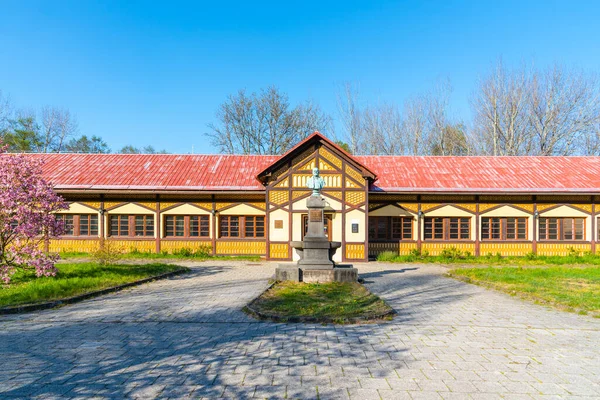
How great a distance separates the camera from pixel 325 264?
11727 millimetres

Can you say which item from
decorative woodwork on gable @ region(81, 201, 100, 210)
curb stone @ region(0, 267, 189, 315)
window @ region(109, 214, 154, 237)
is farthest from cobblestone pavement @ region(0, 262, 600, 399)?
decorative woodwork on gable @ region(81, 201, 100, 210)

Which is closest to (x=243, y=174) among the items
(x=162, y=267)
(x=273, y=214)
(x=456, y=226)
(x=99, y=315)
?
(x=273, y=214)

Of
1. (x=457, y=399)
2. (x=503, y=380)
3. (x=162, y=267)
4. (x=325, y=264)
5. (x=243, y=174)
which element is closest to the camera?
(x=457, y=399)

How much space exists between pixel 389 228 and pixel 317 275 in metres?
8.30

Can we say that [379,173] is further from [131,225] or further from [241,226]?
[131,225]

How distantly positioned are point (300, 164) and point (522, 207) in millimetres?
11510

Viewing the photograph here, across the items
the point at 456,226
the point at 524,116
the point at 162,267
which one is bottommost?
the point at 162,267

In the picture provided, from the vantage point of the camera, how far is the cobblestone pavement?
13.9 feet

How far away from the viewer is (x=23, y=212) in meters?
9.93

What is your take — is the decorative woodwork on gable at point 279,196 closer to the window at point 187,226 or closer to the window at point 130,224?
the window at point 187,226

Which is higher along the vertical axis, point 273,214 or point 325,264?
point 273,214

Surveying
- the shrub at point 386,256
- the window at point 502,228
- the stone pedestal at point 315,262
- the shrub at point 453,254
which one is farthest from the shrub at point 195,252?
the window at point 502,228

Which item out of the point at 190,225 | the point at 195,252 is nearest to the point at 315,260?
the point at 195,252

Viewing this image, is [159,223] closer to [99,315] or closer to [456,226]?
[99,315]
